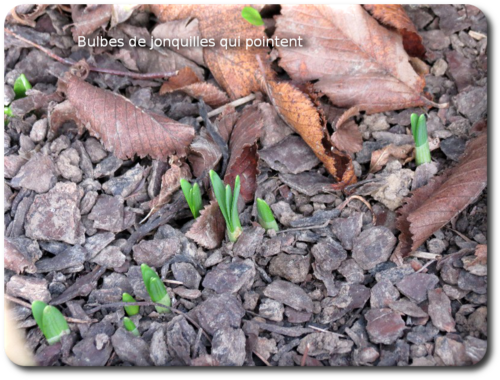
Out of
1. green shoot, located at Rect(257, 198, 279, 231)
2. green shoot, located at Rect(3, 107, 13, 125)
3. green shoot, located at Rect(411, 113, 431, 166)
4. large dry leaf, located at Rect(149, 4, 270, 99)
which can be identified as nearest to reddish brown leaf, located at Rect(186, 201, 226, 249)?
green shoot, located at Rect(257, 198, 279, 231)

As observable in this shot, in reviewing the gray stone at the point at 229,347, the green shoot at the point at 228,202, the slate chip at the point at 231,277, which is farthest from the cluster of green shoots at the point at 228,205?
the gray stone at the point at 229,347

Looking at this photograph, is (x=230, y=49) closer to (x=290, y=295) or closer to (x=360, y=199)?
(x=360, y=199)

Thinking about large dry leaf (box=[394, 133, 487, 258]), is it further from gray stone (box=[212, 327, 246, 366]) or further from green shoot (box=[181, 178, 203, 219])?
green shoot (box=[181, 178, 203, 219])

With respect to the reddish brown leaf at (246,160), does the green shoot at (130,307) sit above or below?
below

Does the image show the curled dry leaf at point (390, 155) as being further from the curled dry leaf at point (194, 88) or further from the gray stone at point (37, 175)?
the gray stone at point (37, 175)

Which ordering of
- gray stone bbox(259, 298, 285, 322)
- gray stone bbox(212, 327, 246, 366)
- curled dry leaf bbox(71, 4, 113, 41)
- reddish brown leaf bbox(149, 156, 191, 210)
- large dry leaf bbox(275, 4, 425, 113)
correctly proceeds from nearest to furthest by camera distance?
gray stone bbox(212, 327, 246, 366)
gray stone bbox(259, 298, 285, 322)
reddish brown leaf bbox(149, 156, 191, 210)
large dry leaf bbox(275, 4, 425, 113)
curled dry leaf bbox(71, 4, 113, 41)

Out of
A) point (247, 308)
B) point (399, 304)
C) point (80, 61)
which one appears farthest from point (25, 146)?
point (399, 304)

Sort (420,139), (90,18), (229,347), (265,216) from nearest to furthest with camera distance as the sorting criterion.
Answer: (229,347), (265,216), (420,139), (90,18)

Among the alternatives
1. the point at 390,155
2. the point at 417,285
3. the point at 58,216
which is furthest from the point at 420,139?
the point at 58,216
